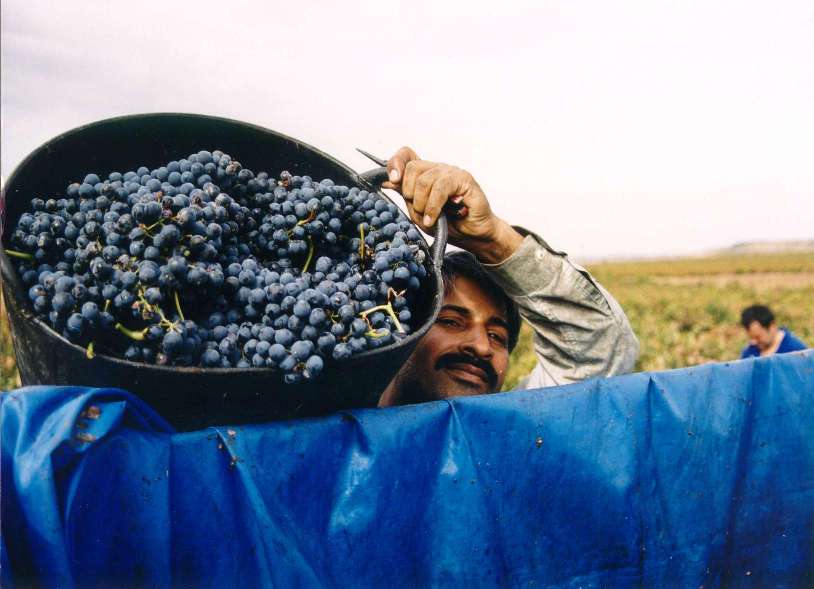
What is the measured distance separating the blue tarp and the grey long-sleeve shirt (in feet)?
1.74

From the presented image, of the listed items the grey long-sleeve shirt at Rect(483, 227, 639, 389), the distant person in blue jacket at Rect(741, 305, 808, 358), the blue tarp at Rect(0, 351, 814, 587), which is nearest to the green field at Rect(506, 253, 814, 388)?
the distant person in blue jacket at Rect(741, 305, 808, 358)

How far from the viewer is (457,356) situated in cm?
255

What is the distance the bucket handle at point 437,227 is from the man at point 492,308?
3cm

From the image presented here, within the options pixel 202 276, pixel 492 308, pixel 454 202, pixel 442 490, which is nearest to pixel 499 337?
pixel 492 308

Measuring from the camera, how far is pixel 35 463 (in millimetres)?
1019

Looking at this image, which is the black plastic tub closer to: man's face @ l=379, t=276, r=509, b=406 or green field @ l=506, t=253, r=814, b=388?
man's face @ l=379, t=276, r=509, b=406

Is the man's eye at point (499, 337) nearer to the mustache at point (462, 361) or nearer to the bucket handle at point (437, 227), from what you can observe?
the mustache at point (462, 361)

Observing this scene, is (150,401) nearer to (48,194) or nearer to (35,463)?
(35,463)

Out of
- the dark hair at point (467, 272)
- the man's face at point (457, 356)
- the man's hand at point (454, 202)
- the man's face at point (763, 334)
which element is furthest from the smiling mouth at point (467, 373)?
the man's face at point (763, 334)

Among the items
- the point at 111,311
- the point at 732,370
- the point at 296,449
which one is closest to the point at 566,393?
the point at 732,370

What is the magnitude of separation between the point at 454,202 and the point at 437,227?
210 millimetres

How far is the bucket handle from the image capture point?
149 cm

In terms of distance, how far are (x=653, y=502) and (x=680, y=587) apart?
9.9 inches

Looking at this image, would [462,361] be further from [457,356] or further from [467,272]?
[467,272]
